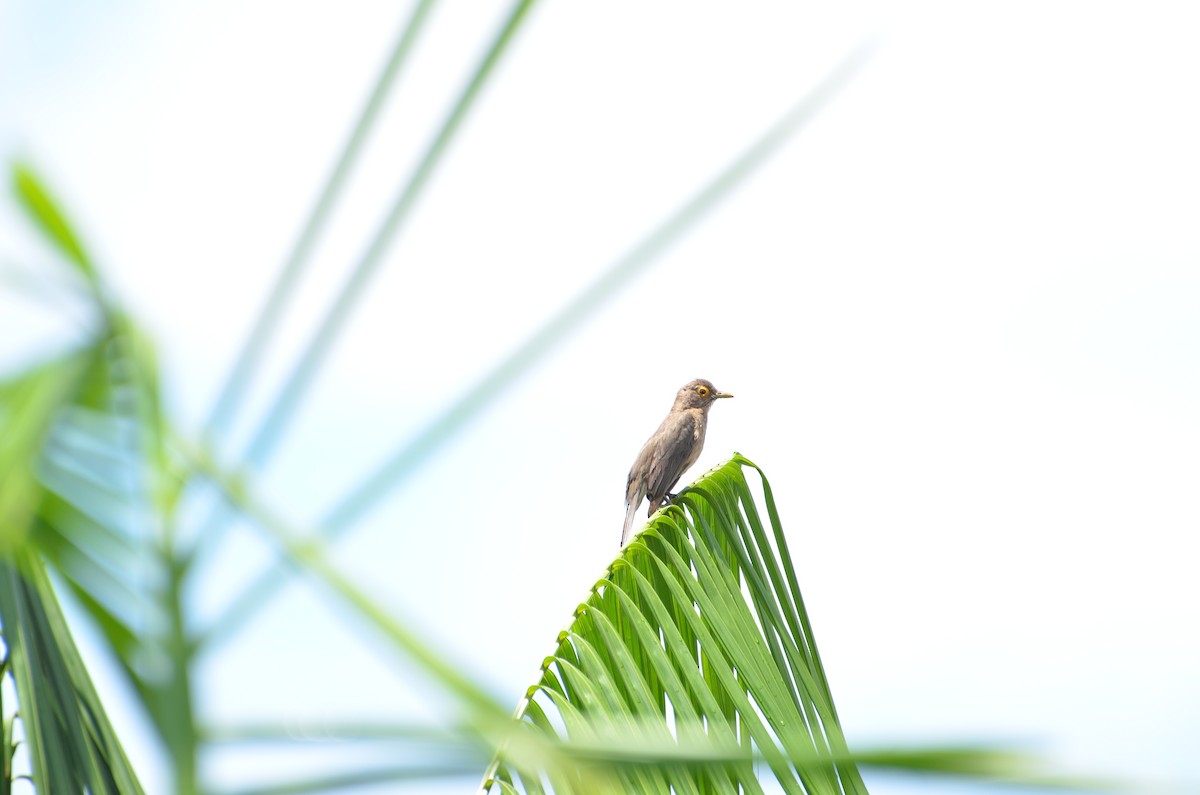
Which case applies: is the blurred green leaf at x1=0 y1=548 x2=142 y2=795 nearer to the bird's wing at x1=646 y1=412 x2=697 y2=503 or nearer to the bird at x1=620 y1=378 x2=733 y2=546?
the bird at x1=620 y1=378 x2=733 y2=546

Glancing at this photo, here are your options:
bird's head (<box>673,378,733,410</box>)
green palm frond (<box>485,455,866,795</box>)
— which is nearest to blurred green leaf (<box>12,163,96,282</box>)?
green palm frond (<box>485,455,866,795</box>)

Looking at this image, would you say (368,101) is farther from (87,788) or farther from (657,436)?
(657,436)

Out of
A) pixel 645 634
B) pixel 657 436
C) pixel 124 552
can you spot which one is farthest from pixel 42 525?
pixel 657 436

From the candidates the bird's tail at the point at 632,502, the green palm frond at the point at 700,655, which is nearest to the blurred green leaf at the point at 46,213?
the green palm frond at the point at 700,655

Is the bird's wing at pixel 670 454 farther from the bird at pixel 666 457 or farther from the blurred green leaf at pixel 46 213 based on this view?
the blurred green leaf at pixel 46 213

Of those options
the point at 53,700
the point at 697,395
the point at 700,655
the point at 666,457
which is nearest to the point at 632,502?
the point at 666,457

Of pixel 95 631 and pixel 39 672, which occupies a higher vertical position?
pixel 39 672

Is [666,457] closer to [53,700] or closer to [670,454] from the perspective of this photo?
[670,454]
